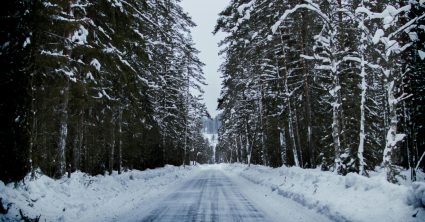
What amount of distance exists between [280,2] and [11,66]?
523 inches

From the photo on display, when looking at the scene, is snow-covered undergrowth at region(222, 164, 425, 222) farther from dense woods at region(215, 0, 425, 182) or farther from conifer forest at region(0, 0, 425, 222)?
dense woods at region(215, 0, 425, 182)

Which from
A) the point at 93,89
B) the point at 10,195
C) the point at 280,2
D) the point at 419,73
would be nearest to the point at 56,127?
the point at 93,89

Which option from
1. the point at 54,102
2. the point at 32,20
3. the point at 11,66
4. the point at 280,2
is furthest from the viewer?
the point at 280,2

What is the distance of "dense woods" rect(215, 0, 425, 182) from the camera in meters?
10.9

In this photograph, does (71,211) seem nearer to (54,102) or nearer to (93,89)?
(54,102)

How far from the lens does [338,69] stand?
17125 millimetres

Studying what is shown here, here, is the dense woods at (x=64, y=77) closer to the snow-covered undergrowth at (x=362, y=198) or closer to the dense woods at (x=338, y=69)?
the dense woods at (x=338, y=69)

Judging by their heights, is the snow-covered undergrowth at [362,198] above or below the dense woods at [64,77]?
below

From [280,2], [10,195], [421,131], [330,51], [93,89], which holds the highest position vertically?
[280,2]

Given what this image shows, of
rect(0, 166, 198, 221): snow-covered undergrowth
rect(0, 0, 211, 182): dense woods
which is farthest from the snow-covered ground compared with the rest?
rect(0, 0, 211, 182): dense woods

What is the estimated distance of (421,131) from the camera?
14625 millimetres

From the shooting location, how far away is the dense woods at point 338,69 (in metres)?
10.9

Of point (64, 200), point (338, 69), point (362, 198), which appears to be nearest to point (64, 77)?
point (64, 200)

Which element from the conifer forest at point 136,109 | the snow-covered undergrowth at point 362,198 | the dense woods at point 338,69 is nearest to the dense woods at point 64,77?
the conifer forest at point 136,109
